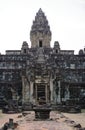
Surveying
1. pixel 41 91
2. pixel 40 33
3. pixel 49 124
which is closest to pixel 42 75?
pixel 41 91

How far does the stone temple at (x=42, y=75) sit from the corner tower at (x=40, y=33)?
50 centimetres

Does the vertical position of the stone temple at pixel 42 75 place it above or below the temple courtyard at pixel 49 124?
above

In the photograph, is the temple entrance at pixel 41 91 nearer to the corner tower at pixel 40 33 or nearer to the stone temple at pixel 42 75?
the stone temple at pixel 42 75

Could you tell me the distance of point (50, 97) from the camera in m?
30.7

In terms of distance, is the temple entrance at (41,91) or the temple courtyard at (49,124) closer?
the temple courtyard at (49,124)

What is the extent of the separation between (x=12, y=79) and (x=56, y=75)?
17.1 feet

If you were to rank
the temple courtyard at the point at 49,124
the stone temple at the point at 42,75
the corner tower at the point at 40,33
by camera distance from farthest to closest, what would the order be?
the corner tower at the point at 40,33, the stone temple at the point at 42,75, the temple courtyard at the point at 49,124

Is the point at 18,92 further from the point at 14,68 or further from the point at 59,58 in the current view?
the point at 59,58

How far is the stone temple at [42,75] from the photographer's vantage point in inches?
1215

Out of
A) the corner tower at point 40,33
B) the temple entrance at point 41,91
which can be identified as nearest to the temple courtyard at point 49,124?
the temple entrance at point 41,91

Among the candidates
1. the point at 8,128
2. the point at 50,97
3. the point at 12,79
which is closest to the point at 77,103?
the point at 50,97

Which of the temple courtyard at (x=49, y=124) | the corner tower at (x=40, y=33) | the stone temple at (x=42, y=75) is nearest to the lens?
the temple courtyard at (x=49, y=124)

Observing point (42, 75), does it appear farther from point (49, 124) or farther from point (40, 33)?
point (49, 124)

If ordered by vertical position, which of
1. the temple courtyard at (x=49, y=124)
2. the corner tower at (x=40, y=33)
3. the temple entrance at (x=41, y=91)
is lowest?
the temple courtyard at (x=49, y=124)
